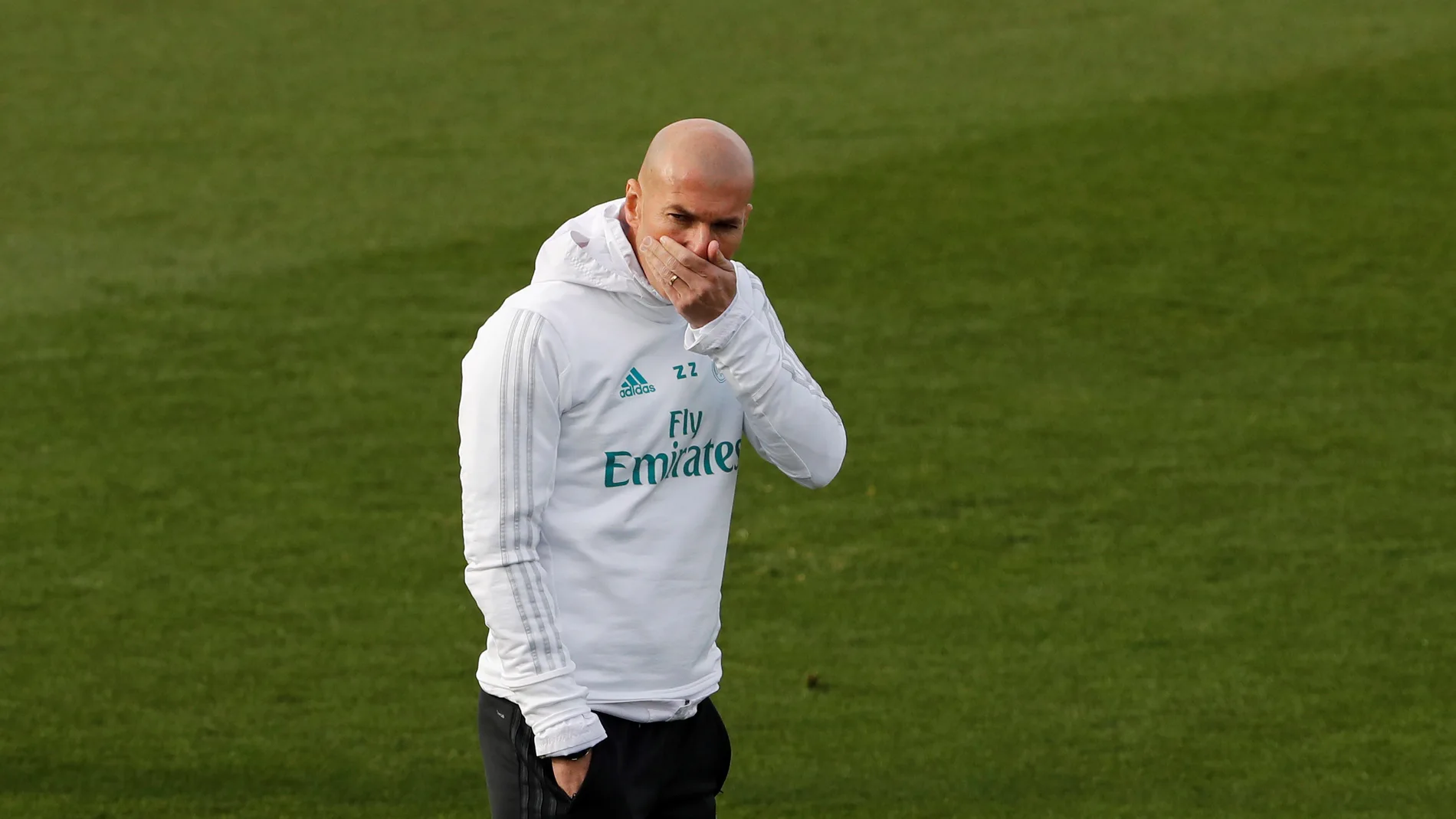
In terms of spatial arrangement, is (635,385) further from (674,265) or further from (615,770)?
(615,770)

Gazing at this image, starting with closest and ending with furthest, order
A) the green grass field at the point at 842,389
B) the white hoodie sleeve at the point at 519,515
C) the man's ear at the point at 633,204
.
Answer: the white hoodie sleeve at the point at 519,515
the man's ear at the point at 633,204
the green grass field at the point at 842,389

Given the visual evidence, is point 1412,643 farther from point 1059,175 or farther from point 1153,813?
point 1059,175

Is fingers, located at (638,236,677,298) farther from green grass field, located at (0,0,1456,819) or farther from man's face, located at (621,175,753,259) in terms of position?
green grass field, located at (0,0,1456,819)

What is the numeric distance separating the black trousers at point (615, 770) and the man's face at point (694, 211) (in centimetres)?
73

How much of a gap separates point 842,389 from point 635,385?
488 cm

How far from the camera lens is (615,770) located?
10.0ft

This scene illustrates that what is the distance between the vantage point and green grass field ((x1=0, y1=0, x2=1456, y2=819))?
5262 millimetres

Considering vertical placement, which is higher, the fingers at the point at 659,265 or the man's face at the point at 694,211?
the man's face at the point at 694,211

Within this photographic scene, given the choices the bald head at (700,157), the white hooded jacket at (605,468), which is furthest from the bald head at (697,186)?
the white hooded jacket at (605,468)

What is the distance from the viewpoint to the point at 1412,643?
18.9 ft

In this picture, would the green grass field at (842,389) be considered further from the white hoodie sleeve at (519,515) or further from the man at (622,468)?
the white hoodie sleeve at (519,515)

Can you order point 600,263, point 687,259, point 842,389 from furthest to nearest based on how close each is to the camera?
point 842,389
point 600,263
point 687,259

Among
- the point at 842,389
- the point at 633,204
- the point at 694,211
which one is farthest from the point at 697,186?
the point at 842,389

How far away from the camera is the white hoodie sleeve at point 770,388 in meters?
2.92
